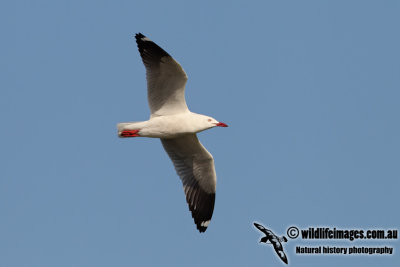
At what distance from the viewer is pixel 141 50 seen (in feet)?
51.0

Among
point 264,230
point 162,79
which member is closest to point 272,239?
point 264,230

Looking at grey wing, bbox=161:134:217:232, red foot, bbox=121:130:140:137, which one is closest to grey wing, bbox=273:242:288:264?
grey wing, bbox=161:134:217:232

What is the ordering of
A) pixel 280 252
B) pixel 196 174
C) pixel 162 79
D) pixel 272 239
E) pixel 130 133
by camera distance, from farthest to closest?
1. pixel 196 174
2. pixel 272 239
3. pixel 280 252
4. pixel 130 133
5. pixel 162 79

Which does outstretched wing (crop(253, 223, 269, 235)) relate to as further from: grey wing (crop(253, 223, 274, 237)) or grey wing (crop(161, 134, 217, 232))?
grey wing (crop(161, 134, 217, 232))

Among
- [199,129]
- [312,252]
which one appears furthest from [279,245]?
[199,129]

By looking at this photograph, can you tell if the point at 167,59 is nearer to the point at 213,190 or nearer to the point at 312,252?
the point at 213,190

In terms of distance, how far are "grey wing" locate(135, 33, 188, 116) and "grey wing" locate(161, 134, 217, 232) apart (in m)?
1.08

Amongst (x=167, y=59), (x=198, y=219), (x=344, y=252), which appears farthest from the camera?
(x=198, y=219)

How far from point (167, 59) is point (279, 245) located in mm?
4673

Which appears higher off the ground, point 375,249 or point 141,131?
point 141,131

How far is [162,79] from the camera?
1539 centimetres

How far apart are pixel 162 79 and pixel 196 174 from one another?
2.68 meters

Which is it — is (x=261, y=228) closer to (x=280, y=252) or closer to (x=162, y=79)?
(x=280, y=252)

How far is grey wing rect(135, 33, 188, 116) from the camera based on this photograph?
600 inches
